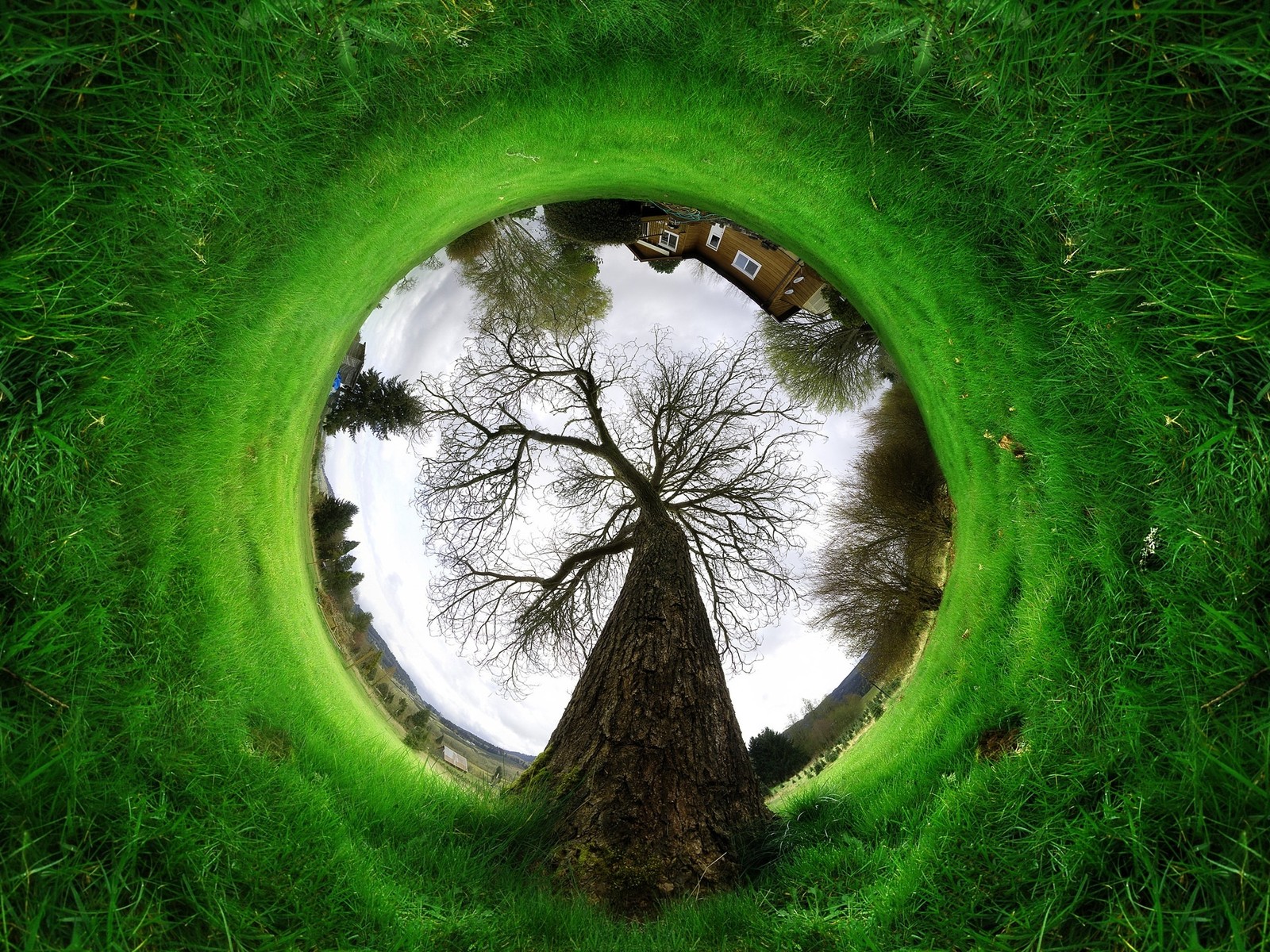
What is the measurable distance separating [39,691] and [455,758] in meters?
3.06

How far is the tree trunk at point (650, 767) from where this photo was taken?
3.27 metres

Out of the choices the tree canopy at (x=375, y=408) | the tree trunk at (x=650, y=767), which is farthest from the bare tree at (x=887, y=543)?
the tree canopy at (x=375, y=408)

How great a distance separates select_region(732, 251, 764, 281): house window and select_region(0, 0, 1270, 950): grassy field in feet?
2.01

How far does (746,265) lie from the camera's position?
5.18m

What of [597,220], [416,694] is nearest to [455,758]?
[416,694]

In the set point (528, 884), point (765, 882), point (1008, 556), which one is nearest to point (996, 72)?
point (1008, 556)

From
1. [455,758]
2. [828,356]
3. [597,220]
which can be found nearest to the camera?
[455,758]

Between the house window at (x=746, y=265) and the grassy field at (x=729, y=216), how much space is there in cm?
61

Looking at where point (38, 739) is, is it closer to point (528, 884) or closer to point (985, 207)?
point (528, 884)

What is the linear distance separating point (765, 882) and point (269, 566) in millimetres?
4021

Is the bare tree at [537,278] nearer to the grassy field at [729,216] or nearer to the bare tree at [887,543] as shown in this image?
the grassy field at [729,216]

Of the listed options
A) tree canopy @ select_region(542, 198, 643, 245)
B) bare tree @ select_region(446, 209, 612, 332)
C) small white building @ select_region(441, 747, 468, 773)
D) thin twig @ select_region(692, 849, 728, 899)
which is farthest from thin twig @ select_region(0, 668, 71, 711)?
tree canopy @ select_region(542, 198, 643, 245)

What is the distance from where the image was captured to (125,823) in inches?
94.7

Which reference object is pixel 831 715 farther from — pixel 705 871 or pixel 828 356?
pixel 828 356
